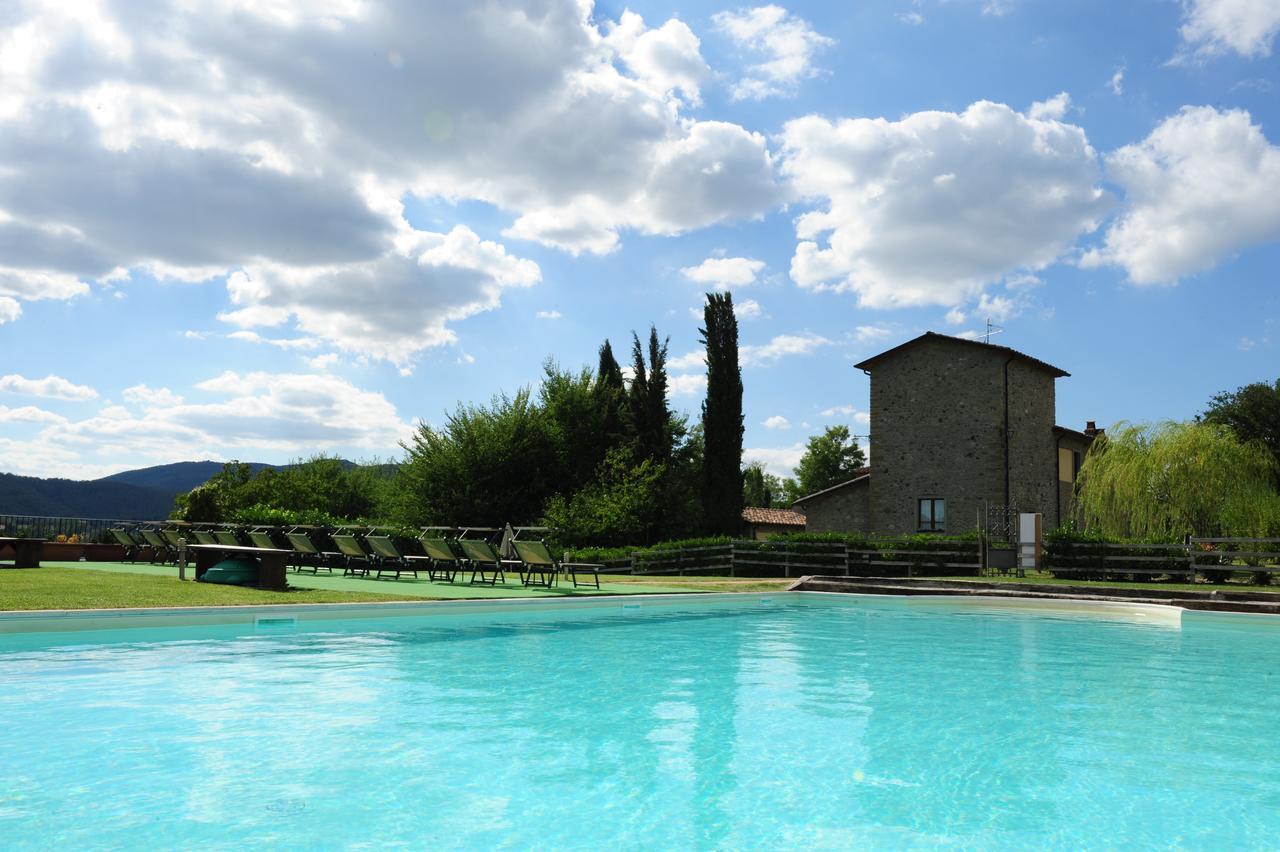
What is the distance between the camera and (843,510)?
1385 inches

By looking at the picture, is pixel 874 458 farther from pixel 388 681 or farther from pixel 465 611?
pixel 388 681

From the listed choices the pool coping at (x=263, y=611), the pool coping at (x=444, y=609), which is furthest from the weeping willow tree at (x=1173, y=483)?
the pool coping at (x=263, y=611)

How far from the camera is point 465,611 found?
45.4ft

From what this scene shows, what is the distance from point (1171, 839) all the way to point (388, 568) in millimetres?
18508

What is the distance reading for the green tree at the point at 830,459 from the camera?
66500 mm

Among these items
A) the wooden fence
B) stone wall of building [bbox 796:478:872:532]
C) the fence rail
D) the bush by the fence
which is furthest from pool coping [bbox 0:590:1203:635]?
the fence rail

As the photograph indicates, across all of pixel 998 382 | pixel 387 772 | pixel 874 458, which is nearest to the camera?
pixel 387 772

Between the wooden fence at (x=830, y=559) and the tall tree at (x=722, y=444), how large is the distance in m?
8.27

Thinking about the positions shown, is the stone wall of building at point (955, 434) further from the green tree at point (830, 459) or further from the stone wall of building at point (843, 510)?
the green tree at point (830, 459)

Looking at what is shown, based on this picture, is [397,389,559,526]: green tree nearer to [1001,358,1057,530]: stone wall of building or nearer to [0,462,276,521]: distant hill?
[1001,358,1057,530]: stone wall of building

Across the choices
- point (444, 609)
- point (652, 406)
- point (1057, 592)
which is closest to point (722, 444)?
point (652, 406)

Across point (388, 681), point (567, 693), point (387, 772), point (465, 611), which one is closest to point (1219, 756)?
point (567, 693)

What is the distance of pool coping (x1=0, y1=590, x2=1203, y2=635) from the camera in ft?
34.3

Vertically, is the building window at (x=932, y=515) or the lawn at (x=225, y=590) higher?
the building window at (x=932, y=515)
